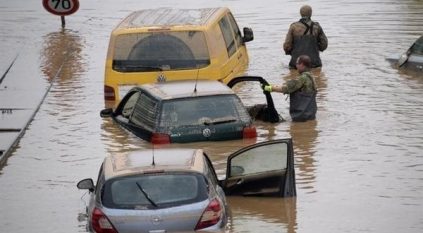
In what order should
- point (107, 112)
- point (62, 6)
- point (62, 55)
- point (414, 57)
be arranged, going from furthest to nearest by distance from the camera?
point (62, 6) → point (62, 55) → point (414, 57) → point (107, 112)

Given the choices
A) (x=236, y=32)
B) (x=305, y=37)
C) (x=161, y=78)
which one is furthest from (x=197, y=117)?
(x=305, y=37)

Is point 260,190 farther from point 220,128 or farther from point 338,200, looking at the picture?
point 220,128

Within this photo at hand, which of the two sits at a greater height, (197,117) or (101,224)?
(101,224)

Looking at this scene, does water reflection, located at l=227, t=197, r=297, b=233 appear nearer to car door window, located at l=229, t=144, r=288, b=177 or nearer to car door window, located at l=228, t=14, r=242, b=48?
car door window, located at l=229, t=144, r=288, b=177

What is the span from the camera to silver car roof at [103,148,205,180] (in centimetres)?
1463

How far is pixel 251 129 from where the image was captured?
20422mm

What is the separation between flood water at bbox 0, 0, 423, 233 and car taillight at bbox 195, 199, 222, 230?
3.95 feet

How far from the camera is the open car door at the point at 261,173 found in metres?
17.0

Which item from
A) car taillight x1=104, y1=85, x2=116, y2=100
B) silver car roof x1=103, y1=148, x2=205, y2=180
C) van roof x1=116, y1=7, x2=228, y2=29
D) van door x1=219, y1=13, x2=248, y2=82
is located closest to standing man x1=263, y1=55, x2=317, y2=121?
van door x1=219, y1=13, x2=248, y2=82

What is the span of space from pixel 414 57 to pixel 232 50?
15.6 feet

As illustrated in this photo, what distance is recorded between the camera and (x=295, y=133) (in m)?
22.3

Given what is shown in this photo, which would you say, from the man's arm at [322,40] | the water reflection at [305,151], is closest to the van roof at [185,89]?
the water reflection at [305,151]

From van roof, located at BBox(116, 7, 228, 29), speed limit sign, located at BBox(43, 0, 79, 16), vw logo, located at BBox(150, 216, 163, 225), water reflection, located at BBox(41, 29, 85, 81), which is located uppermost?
vw logo, located at BBox(150, 216, 163, 225)

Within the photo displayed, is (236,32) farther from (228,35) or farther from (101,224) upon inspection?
(101,224)
